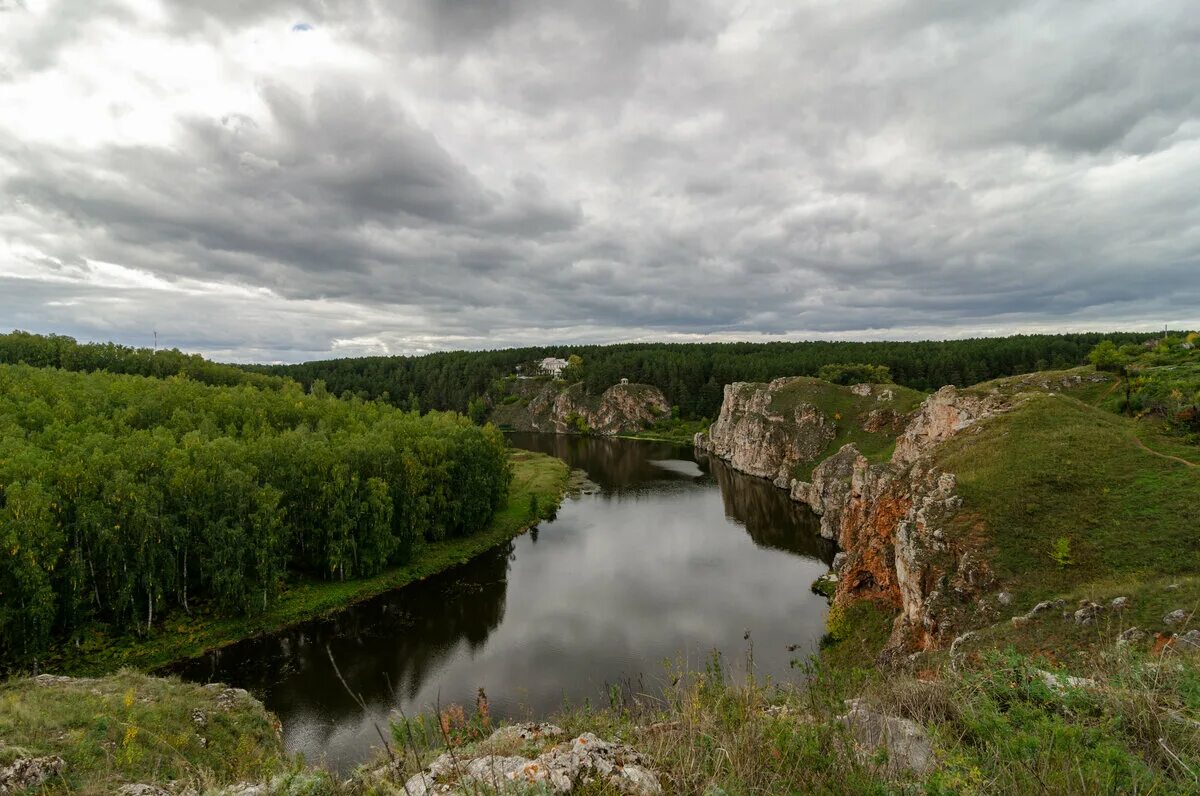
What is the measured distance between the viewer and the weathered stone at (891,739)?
496cm

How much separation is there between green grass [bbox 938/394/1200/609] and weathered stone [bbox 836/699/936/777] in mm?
17870

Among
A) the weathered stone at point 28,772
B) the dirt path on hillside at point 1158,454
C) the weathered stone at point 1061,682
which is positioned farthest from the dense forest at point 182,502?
the dirt path on hillside at point 1158,454

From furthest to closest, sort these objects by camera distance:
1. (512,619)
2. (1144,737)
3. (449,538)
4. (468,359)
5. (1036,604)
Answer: (468,359), (449,538), (512,619), (1036,604), (1144,737)

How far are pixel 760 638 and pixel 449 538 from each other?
27261 millimetres

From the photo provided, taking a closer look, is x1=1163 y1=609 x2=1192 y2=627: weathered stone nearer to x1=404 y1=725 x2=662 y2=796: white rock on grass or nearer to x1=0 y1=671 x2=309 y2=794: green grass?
x1=404 y1=725 x2=662 y2=796: white rock on grass

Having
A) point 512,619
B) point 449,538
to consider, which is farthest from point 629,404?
point 512,619

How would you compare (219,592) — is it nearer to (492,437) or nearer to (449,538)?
(449,538)

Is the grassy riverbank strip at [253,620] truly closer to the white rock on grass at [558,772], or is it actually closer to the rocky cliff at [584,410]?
the white rock on grass at [558,772]

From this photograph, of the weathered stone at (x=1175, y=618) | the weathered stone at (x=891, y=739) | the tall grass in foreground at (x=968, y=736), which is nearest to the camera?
the tall grass in foreground at (x=968, y=736)

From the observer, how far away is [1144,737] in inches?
201

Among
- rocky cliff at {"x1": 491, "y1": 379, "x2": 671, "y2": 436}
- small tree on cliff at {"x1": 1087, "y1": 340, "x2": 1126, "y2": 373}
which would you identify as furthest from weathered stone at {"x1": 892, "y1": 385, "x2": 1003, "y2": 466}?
rocky cliff at {"x1": 491, "y1": 379, "x2": 671, "y2": 436}

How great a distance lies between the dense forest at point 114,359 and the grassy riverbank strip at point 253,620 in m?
47.8

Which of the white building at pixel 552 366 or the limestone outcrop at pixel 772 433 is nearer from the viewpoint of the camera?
the limestone outcrop at pixel 772 433

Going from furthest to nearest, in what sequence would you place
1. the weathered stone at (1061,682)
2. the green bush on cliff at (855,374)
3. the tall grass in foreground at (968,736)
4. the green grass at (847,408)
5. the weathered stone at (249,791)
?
the green bush on cliff at (855,374)
the green grass at (847,408)
the weathered stone at (1061,682)
the weathered stone at (249,791)
the tall grass in foreground at (968,736)
